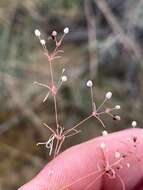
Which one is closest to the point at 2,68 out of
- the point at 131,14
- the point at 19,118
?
the point at 19,118

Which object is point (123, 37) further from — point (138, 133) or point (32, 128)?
point (138, 133)

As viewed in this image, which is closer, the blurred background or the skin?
the skin

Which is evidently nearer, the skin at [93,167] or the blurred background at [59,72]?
the skin at [93,167]

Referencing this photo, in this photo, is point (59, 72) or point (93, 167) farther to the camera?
point (59, 72)
